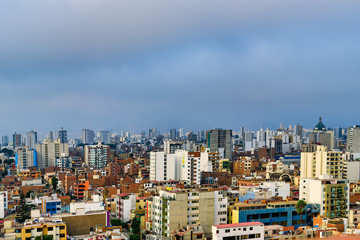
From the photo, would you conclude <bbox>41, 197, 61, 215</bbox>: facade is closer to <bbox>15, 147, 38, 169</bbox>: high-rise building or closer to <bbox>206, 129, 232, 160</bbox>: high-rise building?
<bbox>15, 147, 38, 169</bbox>: high-rise building

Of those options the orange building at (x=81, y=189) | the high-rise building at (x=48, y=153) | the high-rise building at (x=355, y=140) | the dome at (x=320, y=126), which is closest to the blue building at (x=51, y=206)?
the orange building at (x=81, y=189)

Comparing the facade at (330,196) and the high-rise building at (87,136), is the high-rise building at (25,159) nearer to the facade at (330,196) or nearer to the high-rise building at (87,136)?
the facade at (330,196)

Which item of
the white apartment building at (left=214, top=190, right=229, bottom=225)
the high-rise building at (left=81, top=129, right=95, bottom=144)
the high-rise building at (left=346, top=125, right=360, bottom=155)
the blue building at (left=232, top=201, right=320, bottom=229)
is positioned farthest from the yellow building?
the high-rise building at (left=81, top=129, right=95, bottom=144)

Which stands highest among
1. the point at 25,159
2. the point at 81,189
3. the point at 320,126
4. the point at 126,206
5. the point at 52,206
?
the point at 320,126

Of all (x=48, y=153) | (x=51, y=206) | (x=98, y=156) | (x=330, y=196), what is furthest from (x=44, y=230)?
(x=48, y=153)

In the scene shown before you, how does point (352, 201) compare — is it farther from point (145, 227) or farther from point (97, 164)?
point (97, 164)

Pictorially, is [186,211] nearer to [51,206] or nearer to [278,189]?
[51,206]
